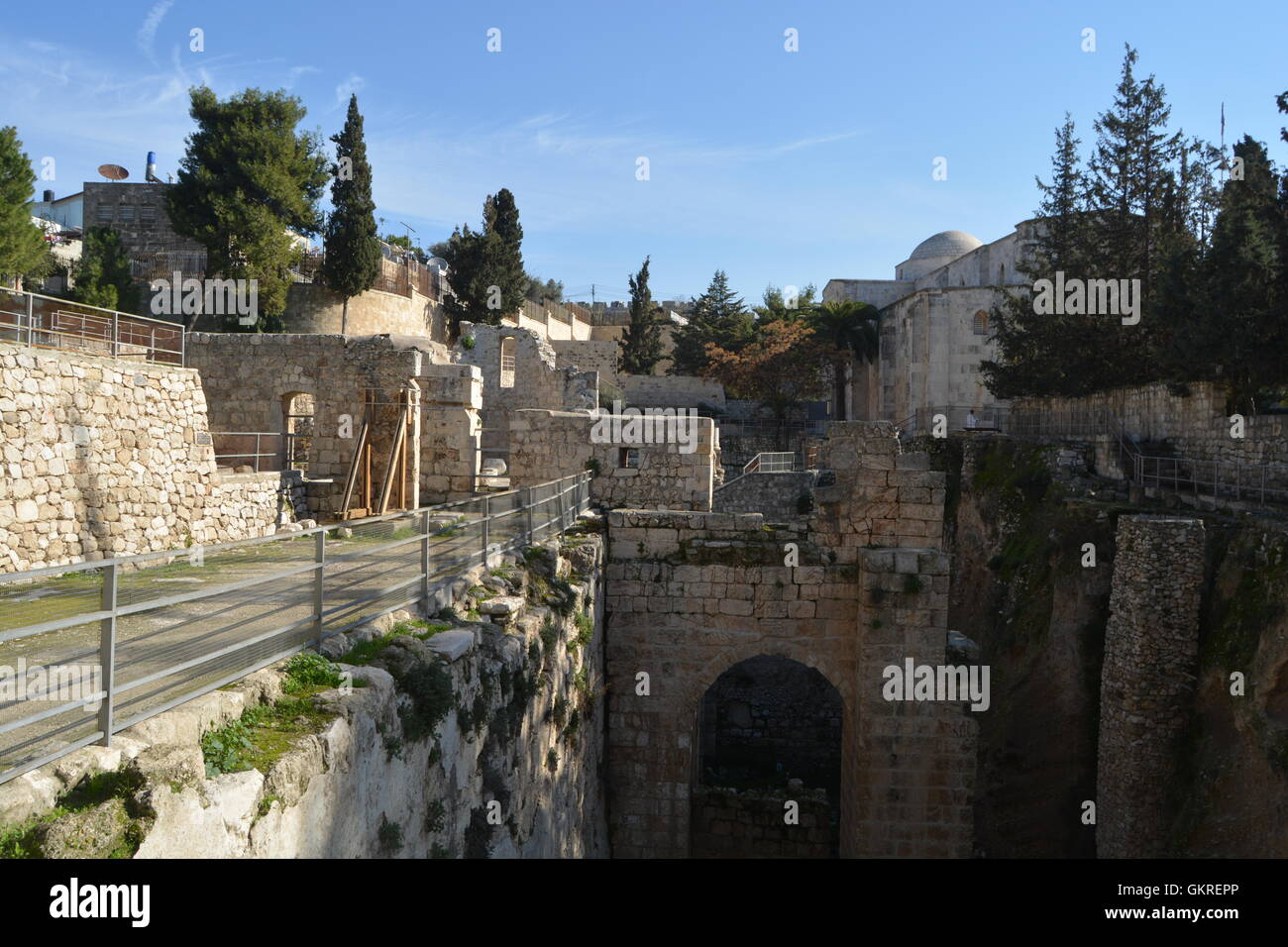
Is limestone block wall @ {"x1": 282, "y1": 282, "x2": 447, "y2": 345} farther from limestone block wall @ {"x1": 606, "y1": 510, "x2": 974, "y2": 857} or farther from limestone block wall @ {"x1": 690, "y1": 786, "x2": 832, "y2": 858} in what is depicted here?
limestone block wall @ {"x1": 690, "y1": 786, "x2": 832, "y2": 858}

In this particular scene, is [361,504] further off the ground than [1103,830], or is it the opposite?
[361,504]

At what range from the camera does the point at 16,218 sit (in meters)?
23.5

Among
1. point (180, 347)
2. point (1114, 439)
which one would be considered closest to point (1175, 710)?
point (1114, 439)

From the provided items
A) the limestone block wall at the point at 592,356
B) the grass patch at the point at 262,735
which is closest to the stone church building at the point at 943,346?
the limestone block wall at the point at 592,356

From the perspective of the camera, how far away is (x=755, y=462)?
2966 cm

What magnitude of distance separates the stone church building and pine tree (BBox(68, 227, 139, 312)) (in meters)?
30.5

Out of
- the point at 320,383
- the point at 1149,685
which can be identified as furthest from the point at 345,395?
the point at 1149,685

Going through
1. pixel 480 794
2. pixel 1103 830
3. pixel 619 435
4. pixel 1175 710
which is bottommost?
pixel 1103 830

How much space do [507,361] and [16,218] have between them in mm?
13952

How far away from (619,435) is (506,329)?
626 inches

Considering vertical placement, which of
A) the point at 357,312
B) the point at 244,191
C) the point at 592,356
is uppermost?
the point at 244,191

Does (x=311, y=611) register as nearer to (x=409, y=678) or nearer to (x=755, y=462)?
(x=409, y=678)

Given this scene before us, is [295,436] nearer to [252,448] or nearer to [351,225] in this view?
[252,448]

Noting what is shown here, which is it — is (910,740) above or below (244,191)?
below
